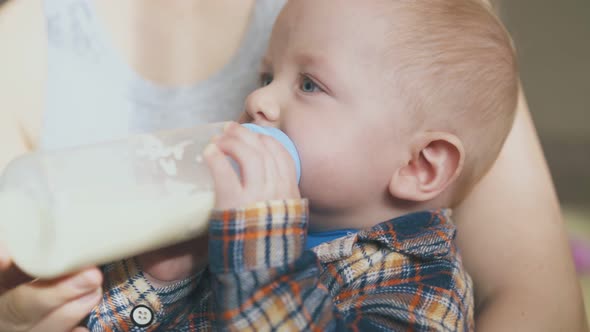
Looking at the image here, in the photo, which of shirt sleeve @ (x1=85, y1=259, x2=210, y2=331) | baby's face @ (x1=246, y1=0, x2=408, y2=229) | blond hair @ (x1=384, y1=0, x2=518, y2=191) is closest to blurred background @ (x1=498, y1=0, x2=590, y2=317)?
blond hair @ (x1=384, y1=0, x2=518, y2=191)

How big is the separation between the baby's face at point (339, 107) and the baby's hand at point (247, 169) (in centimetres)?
11

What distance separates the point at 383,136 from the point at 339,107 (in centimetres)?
8

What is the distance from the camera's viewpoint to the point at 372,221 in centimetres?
100

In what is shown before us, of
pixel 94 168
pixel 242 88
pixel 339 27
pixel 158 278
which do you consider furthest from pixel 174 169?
pixel 242 88

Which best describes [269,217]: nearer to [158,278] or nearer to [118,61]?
[158,278]

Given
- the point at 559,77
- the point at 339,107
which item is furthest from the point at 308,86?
the point at 559,77

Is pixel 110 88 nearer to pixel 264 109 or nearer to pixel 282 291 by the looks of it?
pixel 264 109

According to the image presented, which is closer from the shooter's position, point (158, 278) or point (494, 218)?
point (158, 278)

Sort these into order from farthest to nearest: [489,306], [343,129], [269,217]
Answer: [489,306] → [343,129] → [269,217]

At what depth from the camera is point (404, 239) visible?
0.94 meters

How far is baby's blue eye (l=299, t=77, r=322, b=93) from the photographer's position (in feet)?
3.11

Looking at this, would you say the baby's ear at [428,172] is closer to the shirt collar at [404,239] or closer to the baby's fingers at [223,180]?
the shirt collar at [404,239]

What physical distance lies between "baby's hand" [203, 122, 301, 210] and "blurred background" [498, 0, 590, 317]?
1764mm

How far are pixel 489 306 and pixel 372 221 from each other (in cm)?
25
